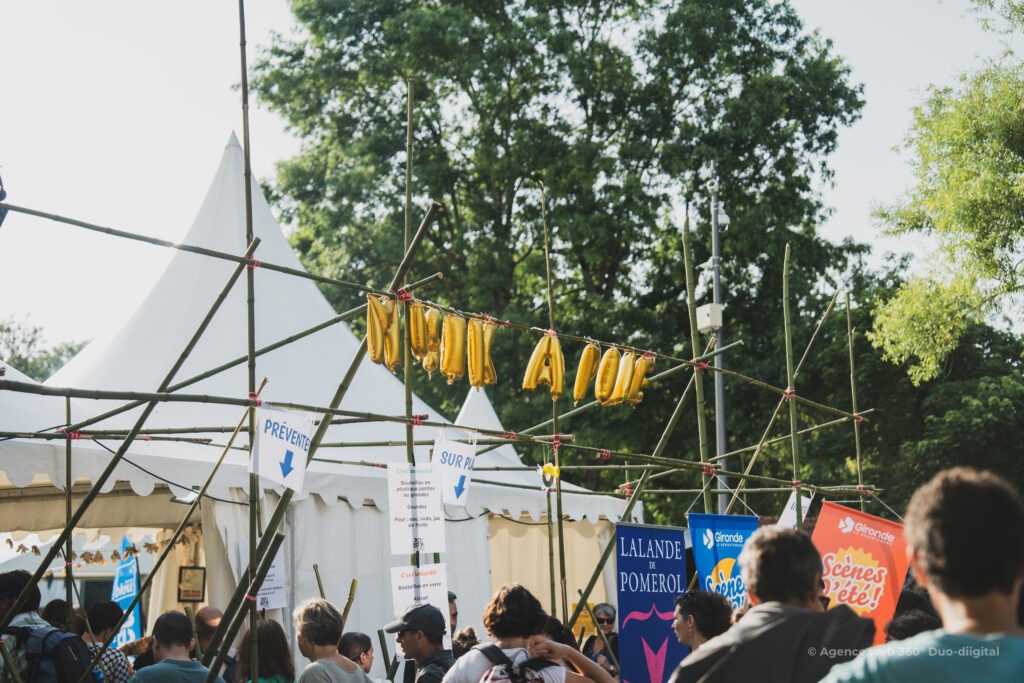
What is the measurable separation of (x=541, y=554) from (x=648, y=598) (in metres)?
7.42

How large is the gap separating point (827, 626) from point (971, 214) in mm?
13456

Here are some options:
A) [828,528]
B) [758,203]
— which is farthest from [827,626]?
[758,203]

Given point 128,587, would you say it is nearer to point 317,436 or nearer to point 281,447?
point 317,436

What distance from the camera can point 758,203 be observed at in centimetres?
2034

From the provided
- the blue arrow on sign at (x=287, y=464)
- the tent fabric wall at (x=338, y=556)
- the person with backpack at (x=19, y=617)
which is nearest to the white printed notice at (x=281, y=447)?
the blue arrow on sign at (x=287, y=464)

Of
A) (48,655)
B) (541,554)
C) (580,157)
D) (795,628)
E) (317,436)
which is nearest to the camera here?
(795,628)

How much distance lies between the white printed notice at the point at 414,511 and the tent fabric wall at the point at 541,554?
719 cm

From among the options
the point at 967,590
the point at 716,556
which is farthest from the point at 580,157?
the point at 967,590

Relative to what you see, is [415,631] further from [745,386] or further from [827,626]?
[745,386]

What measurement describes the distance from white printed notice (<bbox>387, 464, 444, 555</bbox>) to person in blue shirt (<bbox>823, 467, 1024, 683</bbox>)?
3.48 metres

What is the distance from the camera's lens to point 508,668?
4074 mm

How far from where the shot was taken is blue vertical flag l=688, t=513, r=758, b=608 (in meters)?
6.54

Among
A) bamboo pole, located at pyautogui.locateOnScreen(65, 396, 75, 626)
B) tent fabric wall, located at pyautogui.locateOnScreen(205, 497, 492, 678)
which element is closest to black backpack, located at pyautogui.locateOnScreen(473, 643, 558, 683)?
bamboo pole, located at pyautogui.locateOnScreen(65, 396, 75, 626)

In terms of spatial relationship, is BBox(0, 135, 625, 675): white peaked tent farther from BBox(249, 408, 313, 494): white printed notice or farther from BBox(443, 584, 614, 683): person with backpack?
BBox(443, 584, 614, 683): person with backpack
